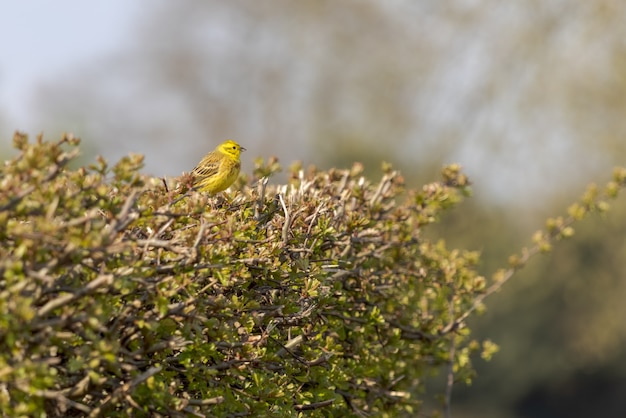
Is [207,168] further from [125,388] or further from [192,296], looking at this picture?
[125,388]

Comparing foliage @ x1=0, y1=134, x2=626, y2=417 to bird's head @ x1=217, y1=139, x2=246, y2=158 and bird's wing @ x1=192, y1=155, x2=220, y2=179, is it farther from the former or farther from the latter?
bird's head @ x1=217, y1=139, x2=246, y2=158

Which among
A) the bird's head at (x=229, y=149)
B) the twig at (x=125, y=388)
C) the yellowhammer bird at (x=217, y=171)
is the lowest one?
the twig at (x=125, y=388)

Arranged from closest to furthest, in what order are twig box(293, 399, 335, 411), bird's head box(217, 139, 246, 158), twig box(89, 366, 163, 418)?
twig box(89, 366, 163, 418)
twig box(293, 399, 335, 411)
bird's head box(217, 139, 246, 158)

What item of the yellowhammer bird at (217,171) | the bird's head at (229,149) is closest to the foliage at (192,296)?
the yellowhammer bird at (217,171)

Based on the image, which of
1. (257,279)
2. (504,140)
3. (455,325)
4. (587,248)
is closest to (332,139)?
(504,140)

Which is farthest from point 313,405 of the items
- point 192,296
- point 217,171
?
point 217,171

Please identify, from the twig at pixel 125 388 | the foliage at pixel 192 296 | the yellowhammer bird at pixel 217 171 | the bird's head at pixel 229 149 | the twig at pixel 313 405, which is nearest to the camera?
the foliage at pixel 192 296

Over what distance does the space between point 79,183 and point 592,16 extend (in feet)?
98.3

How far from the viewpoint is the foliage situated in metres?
3.29

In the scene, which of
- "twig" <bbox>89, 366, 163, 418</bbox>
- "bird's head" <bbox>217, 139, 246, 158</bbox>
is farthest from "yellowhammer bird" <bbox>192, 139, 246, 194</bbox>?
"twig" <bbox>89, 366, 163, 418</bbox>

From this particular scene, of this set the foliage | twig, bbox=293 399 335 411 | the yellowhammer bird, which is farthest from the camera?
the yellowhammer bird

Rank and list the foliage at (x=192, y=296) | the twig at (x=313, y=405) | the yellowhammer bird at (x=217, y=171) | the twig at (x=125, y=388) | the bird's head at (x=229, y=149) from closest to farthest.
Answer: the foliage at (x=192, y=296), the twig at (x=125, y=388), the twig at (x=313, y=405), the yellowhammer bird at (x=217, y=171), the bird's head at (x=229, y=149)

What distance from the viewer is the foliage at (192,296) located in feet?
10.8

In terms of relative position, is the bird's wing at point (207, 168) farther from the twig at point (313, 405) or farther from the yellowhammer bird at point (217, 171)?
the twig at point (313, 405)
